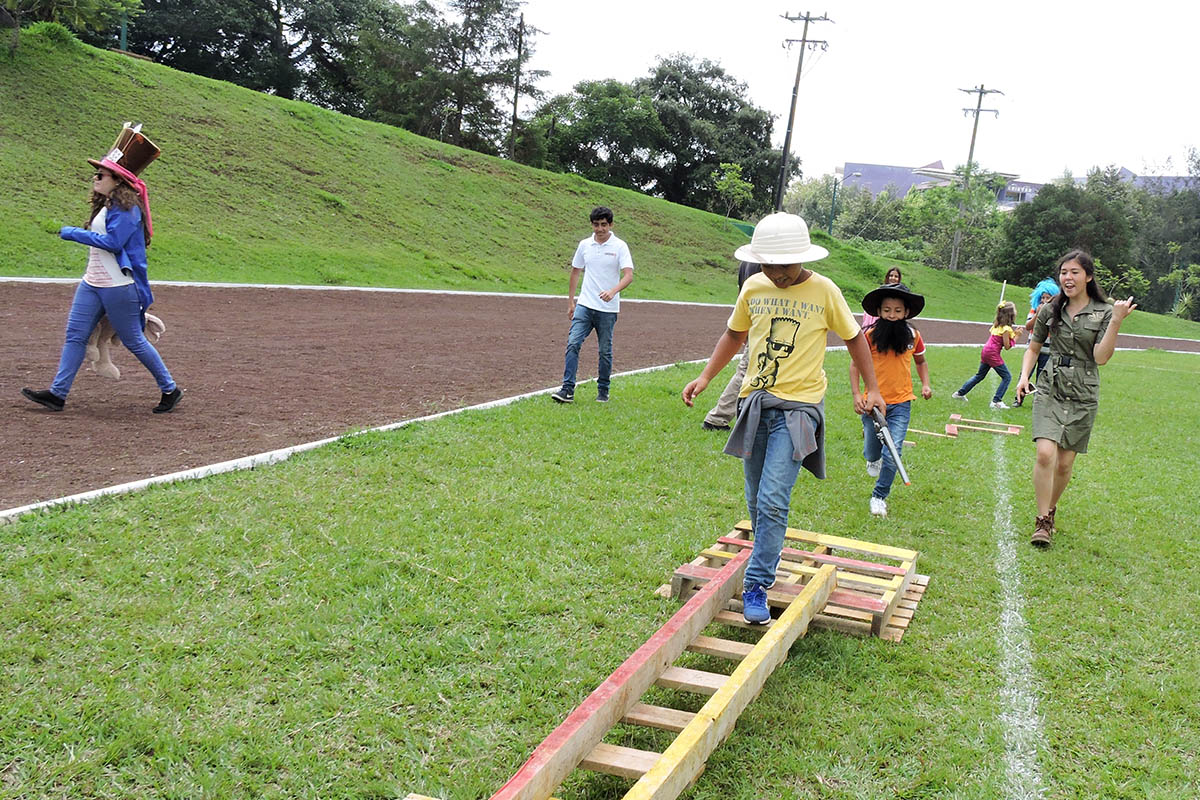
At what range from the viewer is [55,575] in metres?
4.16

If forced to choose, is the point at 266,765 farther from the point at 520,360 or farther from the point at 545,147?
the point at 545,147

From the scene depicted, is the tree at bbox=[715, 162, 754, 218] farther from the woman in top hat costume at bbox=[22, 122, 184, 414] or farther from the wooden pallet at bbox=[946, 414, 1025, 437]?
the woman in top hat costume at bbox=[22, 122, 184, 414]

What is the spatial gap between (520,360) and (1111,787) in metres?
9.49

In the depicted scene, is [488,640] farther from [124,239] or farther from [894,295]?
[124,239]

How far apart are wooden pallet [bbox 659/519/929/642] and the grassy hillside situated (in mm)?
13204

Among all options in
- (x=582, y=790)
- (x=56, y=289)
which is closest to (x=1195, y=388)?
(x=582, y=790)

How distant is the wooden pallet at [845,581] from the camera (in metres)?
4.34

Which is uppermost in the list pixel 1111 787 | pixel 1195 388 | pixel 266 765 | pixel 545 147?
pixel 545 147

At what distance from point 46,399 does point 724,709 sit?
6.28 metres

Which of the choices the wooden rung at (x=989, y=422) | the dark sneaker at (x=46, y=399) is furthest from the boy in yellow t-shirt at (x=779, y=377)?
the wooden rung at (x=989, y=422)

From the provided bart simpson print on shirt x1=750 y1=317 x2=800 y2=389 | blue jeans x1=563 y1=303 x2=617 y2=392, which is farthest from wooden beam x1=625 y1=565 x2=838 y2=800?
blue jeans x1=563 y1=303 x2=617 y2=392

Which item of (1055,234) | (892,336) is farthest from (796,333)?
(1055,234)

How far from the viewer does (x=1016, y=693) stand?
386 centimetres

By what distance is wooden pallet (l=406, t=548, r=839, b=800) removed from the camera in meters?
2.57
